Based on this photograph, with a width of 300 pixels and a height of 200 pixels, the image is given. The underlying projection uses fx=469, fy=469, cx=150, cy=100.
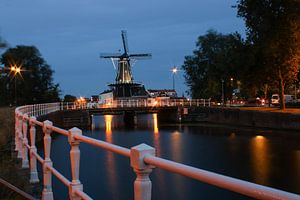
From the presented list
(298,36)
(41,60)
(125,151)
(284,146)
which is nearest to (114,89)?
(41,60)

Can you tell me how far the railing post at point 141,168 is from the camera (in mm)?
3355

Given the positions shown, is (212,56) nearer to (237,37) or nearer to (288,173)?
(237,37)

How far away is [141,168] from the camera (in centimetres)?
337

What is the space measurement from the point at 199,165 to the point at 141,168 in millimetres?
23683

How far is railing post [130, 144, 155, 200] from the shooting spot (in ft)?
11.0

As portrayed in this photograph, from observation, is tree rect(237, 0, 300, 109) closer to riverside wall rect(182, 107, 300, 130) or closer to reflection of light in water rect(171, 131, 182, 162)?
riverside wall rect(182, 107, 300, 130)

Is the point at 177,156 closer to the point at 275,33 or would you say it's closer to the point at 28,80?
the point at 275,33

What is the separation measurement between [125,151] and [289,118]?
43357 millimetres

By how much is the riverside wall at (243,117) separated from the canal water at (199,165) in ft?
7.74

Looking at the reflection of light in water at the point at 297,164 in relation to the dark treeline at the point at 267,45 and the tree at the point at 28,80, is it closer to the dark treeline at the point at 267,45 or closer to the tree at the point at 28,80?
the dark treeline at the point at 267,45

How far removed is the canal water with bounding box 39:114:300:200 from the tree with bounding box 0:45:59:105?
35.3 meters

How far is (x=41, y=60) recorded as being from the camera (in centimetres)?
Result: 8450

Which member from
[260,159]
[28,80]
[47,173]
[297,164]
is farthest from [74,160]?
[28,80]

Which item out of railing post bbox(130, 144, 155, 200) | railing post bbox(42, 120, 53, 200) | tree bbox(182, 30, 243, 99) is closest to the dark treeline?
tree bbox(182, 30, 243, 99)
